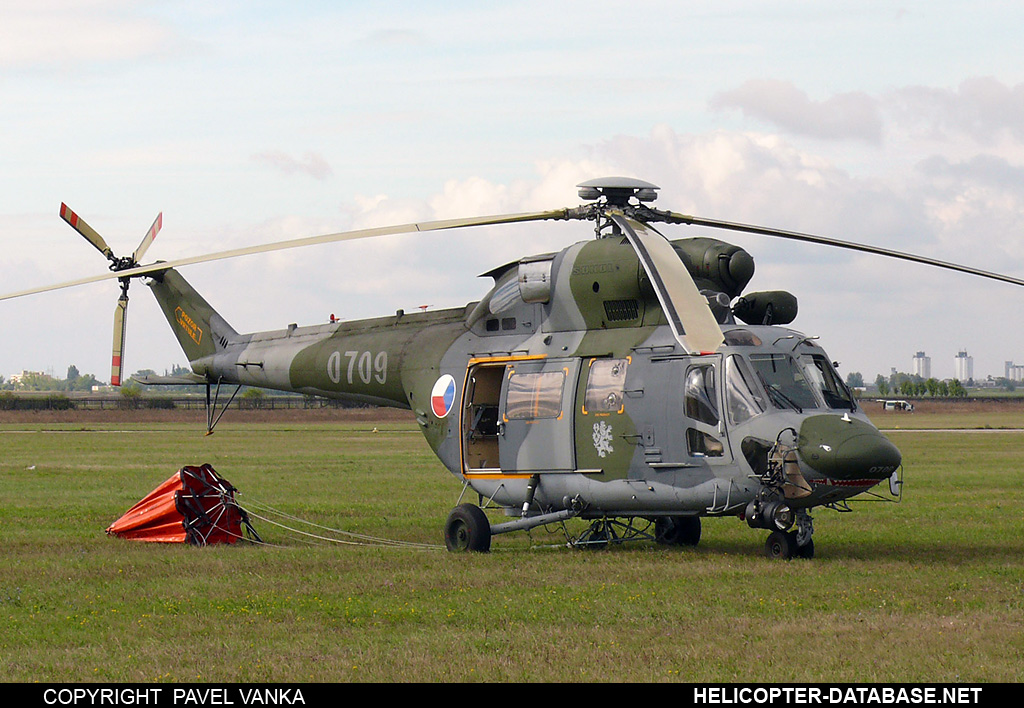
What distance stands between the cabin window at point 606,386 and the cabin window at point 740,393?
160 centimetres

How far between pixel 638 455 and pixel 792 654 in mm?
6410

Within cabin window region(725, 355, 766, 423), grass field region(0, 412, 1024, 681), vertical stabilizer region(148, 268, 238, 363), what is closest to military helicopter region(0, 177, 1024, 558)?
cabin window region(725, 355, 766, 423)

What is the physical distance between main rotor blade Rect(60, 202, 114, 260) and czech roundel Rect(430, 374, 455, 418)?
738 centimetres

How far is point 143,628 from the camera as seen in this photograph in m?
12.2

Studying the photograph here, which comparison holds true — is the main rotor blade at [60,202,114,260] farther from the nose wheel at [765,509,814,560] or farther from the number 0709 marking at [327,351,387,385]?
the nose wheel at [765,509,814,560]

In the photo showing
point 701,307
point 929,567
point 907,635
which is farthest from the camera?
point 929,567

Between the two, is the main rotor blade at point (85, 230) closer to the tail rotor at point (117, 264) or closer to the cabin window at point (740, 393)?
the tail rotor at point (117, 264)

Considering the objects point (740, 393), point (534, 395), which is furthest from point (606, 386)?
point (740, 393)

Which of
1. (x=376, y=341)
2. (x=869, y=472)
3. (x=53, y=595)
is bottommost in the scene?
(x=53, y=595)

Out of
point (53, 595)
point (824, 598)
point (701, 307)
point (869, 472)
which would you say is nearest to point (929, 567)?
point (869, 472)

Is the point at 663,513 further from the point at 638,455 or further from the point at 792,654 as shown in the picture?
the point at 792,654

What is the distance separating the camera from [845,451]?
15.2 m

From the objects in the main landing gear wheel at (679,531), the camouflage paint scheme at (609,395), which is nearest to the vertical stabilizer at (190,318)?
the camouflage paint scheme at (609,395)

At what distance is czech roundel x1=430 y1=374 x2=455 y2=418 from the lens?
19312 mm
